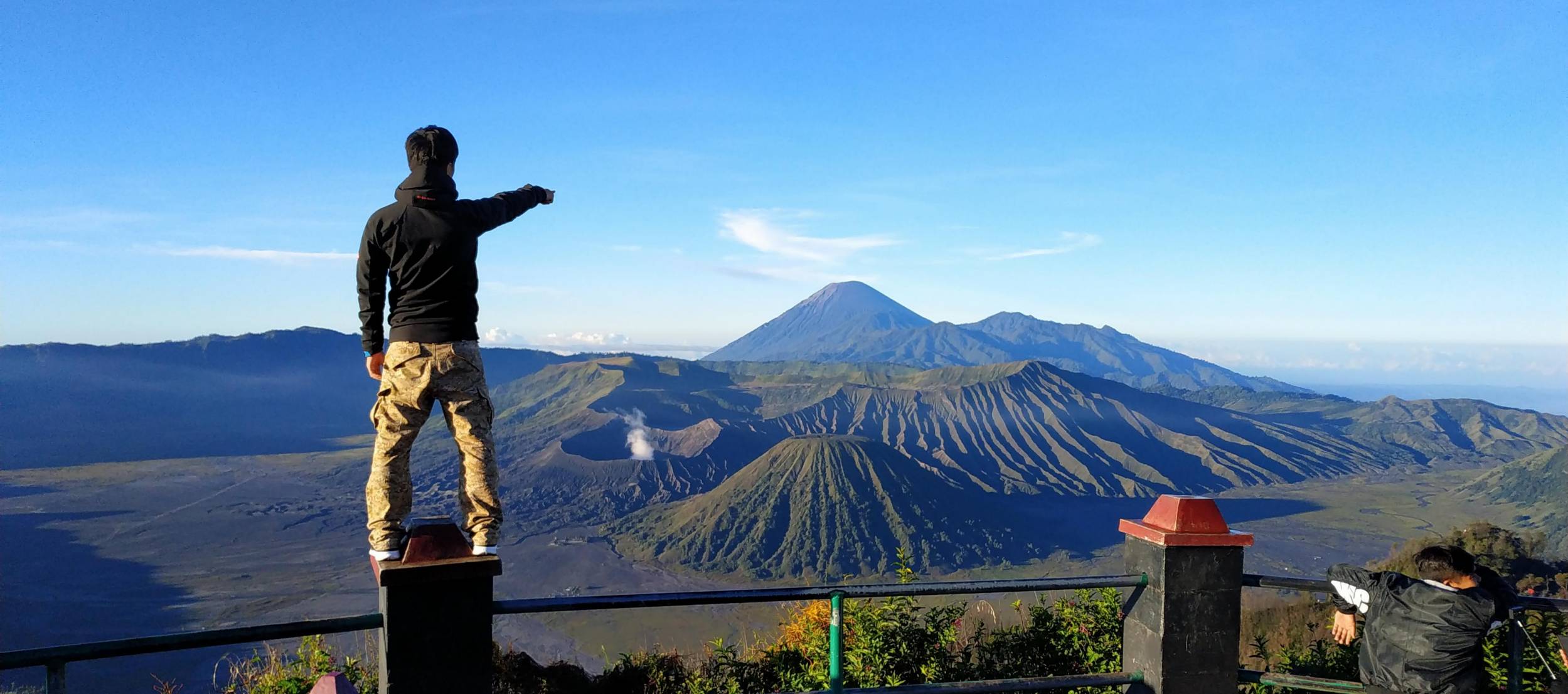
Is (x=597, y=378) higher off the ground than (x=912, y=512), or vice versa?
(x=597, y=378)

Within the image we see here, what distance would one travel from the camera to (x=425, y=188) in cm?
304

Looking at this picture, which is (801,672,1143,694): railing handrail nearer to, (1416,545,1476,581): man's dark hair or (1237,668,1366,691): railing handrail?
(1237,668,1366,691): railing handrail

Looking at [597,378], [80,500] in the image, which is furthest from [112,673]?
[597,378]

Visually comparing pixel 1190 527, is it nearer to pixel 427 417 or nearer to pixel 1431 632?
pixel 1431 632

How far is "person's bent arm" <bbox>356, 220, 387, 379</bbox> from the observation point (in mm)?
3033

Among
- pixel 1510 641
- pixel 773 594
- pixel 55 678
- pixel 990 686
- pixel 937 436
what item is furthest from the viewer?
pixel 937 436

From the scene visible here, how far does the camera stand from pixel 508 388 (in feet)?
532

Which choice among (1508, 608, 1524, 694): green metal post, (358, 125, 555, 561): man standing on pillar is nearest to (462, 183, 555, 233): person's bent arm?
(358, 125, 555, 561): man standing on pillar

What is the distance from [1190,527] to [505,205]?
3.00m

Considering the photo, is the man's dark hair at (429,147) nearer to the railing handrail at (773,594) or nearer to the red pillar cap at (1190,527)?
the railing handrail at (773,594)

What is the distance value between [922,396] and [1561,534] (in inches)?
2865

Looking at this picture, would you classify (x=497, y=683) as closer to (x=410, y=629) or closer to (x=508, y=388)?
(x=410, y=629)

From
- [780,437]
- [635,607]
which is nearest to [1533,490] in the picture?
[780,437]

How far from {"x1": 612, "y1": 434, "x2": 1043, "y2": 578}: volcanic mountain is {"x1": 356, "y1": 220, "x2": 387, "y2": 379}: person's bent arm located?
62.3 m
